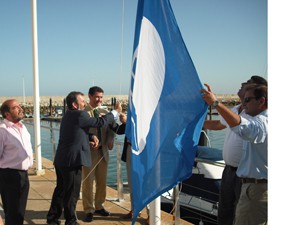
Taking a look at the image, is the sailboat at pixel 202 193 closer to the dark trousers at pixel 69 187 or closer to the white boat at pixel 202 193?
the white boat at pixel 202 193

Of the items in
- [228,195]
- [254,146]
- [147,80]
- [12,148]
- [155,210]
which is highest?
[147,80]

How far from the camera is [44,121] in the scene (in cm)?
4356

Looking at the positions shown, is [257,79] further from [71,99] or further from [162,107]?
[71,99]

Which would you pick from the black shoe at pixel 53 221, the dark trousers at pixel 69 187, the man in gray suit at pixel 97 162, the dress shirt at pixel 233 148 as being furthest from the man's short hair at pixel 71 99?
the dress shirt at pixel 233 148

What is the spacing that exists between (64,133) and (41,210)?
1483 mm

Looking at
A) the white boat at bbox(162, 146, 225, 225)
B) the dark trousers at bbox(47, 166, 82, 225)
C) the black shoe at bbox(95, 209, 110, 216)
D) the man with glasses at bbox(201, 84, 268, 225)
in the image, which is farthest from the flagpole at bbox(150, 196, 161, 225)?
the white boat at bbox(162, 146, 225, 225)

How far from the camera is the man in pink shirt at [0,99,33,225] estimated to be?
320 cm

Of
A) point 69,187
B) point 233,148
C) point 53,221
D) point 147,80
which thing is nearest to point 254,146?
point 233,148

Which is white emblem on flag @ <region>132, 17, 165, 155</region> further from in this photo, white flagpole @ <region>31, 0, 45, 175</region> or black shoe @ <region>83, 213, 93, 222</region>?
white flagpole @ <region>31, 0, 45, 175</region>

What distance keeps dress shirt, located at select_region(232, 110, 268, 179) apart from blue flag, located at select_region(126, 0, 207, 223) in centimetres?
34

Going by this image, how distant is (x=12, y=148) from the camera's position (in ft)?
10.6

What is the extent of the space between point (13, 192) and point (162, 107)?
75.1 inches
